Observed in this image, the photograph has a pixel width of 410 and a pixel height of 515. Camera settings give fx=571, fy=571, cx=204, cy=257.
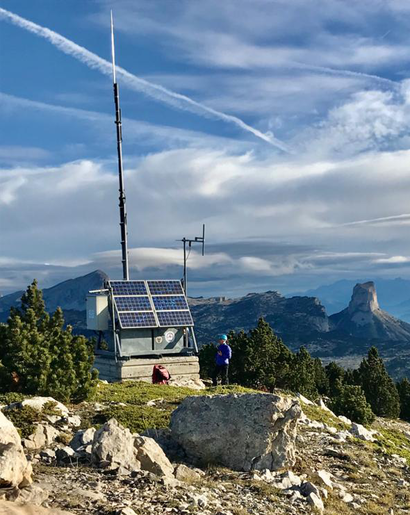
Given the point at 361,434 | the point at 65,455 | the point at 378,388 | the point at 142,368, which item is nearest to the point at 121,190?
the point at 142,368

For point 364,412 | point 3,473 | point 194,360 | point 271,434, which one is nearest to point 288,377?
point 364,412

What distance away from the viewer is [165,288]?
36.9 m

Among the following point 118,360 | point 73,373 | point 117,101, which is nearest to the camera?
point 73,373

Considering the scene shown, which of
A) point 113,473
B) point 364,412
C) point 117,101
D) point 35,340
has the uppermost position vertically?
point 117,101

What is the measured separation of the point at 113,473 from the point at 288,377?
3051 centimetres

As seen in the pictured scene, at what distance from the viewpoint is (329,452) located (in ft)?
61.2

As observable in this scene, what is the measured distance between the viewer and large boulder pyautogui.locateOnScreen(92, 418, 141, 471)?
13.7 meters

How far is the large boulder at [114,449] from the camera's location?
13.7 metres

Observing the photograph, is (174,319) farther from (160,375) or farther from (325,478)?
(325,478)

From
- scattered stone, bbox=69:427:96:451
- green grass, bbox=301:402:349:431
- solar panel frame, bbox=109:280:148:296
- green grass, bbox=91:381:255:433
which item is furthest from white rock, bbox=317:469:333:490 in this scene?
solar panel frame, bbox=109:280:148:296

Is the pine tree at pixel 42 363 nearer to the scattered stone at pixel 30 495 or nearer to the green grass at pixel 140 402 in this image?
the green grass at pixel 140 402

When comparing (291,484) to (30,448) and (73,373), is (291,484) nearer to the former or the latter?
(30,448)

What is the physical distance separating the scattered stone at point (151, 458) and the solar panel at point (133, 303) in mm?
19890

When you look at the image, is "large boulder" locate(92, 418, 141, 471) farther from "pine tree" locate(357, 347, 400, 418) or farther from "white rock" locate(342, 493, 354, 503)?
"pine tree" locate(357, 347, 400, 418)
